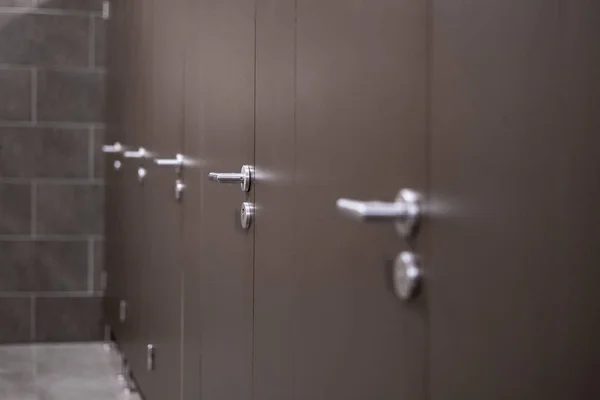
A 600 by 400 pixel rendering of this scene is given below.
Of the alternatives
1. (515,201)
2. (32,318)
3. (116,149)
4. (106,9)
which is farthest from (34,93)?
(515,201)

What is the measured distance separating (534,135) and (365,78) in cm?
35

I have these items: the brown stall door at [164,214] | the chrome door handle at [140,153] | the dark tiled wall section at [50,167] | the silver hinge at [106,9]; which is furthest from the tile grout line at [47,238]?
the brown stall door at [164,214]

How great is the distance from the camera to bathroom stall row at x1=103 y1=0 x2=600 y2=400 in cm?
58

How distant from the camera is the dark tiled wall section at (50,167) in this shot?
449 centimetres

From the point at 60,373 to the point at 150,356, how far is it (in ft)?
4.08

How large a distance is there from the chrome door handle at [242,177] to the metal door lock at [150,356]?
146cm

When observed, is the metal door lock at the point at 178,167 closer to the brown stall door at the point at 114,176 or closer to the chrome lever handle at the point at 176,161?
the chrome lever handle at the point at 176,161

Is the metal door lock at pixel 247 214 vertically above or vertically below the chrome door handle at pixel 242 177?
below

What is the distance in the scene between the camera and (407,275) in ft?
2.66

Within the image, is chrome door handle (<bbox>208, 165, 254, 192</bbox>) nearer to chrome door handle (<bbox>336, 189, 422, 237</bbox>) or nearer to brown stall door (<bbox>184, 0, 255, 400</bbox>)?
brown stall door (<bbox>184, 0, 255, 400</bbox>)

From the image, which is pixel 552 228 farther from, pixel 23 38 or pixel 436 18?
pixel 23 38

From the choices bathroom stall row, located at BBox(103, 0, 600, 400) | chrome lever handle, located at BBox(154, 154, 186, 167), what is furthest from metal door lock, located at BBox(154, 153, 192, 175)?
bathroom stall row, located at BBox(103, 0, 600, 400)

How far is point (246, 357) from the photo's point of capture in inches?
59.6

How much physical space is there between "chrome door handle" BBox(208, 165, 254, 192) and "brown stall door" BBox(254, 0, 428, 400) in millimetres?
56
